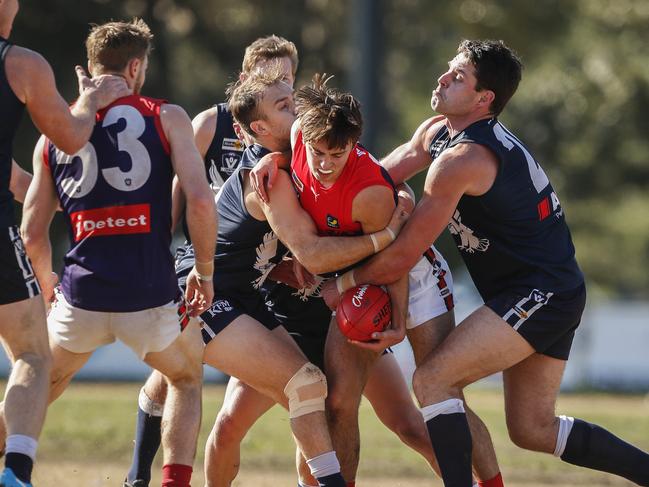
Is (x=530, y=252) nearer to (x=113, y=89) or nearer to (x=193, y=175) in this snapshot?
(x=193, y=175)

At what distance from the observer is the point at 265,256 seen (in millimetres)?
6078

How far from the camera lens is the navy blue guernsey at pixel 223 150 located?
21.7ft

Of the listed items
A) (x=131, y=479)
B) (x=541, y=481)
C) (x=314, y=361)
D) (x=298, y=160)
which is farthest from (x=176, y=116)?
(x=541, y=481)

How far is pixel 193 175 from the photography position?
17.7 ft

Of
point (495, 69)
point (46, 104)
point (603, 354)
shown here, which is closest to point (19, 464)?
point (46, 104)

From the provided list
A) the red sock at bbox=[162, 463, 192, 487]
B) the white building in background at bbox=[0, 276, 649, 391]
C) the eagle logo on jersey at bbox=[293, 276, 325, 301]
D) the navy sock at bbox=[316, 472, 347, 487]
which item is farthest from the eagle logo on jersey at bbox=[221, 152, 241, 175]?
the white building in background at bbox=[0, 276, 649, 391]

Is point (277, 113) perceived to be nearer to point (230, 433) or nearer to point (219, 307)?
point (219, 307)

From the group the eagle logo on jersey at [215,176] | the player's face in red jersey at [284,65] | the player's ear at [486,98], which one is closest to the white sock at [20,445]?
the eagle logo on jersey at [215,176]

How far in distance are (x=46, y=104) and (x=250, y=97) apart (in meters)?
1.15

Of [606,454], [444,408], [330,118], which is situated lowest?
[606,454]

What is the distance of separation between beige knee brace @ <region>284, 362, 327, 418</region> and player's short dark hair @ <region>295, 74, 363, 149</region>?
117 centimetres

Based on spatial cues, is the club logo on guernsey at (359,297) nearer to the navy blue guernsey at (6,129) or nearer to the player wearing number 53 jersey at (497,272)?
the player wearing number 53 jersey at (497,272)

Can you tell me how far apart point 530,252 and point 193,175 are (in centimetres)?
177

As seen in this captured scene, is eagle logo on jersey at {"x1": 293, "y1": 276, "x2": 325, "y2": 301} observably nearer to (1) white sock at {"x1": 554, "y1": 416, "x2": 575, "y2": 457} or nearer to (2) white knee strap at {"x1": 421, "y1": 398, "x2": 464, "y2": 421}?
(2) white knee strap at {"x1": 421, "y1": 398, "x2": 464, "y2": 421}
